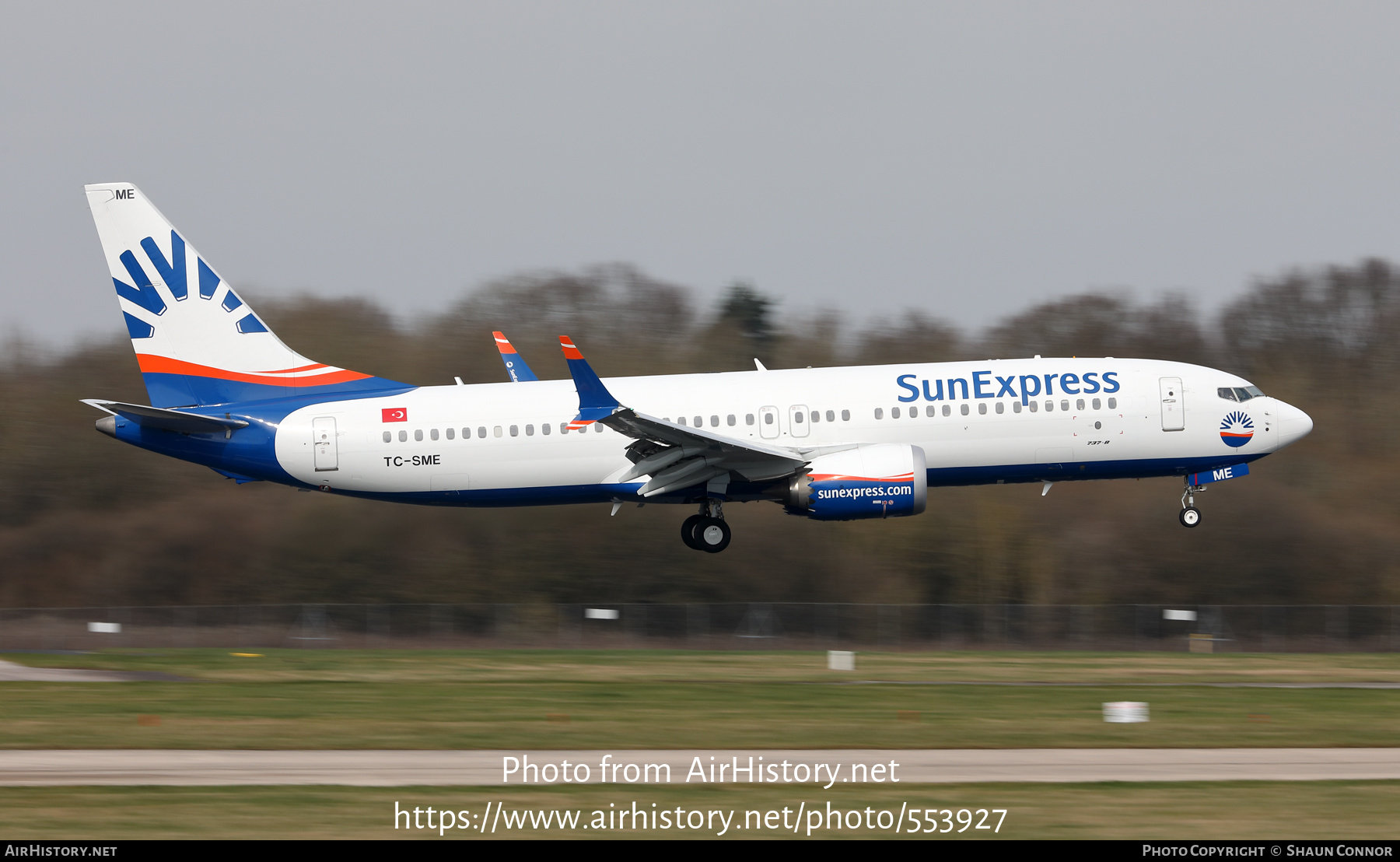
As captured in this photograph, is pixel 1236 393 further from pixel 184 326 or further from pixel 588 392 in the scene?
pixel 184 326

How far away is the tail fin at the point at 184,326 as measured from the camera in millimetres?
33906

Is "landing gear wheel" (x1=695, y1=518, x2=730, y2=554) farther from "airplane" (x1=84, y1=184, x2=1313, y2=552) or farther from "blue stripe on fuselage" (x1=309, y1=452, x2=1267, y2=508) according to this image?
"blue stripe on fuselage" (x1=309, y1=452, x2=1267, y2=508)

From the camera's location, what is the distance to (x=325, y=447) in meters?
32.8

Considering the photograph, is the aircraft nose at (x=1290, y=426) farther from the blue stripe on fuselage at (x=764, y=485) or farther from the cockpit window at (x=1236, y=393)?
the cockpit window at (x=1236, y=393)

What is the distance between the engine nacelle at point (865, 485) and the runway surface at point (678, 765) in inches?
482

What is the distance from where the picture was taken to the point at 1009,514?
50219mm

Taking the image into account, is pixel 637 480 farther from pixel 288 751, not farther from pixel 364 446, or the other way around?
pixel 288 751

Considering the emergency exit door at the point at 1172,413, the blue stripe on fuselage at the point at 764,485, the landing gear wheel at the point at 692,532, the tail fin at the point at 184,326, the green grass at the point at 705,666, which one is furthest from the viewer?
the tail fin at the point at 184,326

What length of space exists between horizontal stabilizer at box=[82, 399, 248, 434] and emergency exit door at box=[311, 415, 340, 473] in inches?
64.1

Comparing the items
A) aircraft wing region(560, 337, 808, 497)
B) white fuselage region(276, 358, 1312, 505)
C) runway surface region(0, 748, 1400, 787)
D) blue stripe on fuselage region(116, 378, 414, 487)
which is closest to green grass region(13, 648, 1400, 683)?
white fuselage region(276, 358, 1312, 505)

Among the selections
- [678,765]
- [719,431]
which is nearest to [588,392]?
[719,431]

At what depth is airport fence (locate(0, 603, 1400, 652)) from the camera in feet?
130

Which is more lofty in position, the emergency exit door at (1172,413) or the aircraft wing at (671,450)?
the emergency exit door at (1172,413)

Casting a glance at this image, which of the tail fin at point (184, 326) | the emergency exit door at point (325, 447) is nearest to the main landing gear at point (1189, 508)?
the tail fin at point (184, 326)
